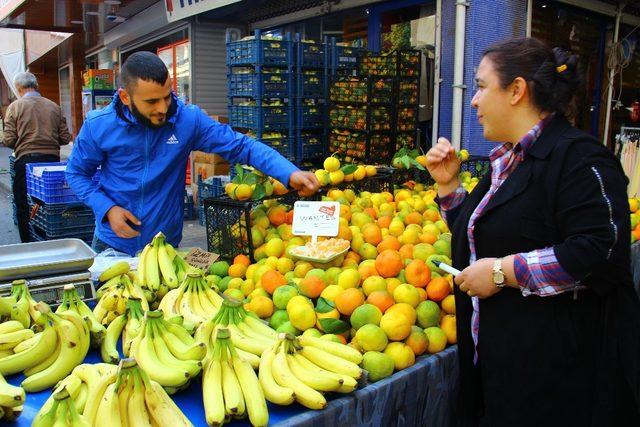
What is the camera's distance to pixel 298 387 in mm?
1752

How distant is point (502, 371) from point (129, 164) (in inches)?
97.9

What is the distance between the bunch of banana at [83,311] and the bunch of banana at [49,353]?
135 mm

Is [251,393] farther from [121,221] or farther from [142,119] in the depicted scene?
[142,119]

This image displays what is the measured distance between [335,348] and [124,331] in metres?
0.90

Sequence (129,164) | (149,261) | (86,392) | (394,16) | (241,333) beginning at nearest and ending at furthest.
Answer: (86,392) < (241,333) < (149,261) < (129,164) < (394,16)

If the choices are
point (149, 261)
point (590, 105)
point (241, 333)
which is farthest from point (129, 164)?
point (590, 105)

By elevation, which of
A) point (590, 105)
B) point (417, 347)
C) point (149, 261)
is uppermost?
point (590, 105)

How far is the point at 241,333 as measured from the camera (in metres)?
2.06

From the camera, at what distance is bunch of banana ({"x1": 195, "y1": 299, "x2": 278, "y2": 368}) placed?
1.96 metres

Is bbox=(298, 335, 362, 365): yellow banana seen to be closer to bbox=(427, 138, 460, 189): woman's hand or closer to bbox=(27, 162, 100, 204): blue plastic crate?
bbox=(427, 138, 460, 189): woman's hand

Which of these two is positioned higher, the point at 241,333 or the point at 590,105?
the point at 590,105

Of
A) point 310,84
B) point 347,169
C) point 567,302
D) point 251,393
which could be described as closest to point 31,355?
point 251,393

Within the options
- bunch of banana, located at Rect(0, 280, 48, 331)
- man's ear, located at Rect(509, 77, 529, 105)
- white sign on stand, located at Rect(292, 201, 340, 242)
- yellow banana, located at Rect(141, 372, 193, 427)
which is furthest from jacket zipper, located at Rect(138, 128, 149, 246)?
man's ear, located at Rect(509, 77, 529, 105)

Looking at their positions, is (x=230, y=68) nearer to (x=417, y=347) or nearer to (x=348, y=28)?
(x=348, y=28)
